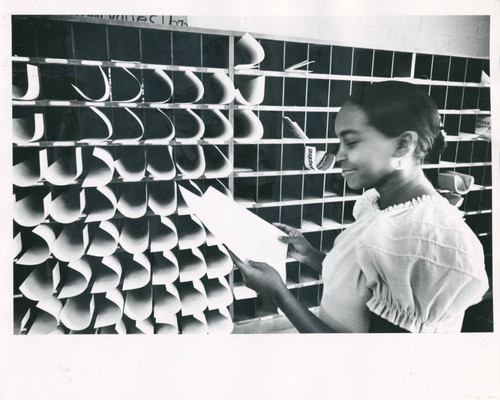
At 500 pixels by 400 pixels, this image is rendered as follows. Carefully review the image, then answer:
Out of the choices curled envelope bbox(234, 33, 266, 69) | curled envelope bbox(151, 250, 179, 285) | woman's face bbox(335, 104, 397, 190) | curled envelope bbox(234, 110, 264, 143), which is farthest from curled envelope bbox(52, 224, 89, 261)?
woman's face bbox(335, 104, 397, 190)

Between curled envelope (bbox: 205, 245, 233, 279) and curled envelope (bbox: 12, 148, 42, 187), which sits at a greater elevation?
curled envelope (bbox: 12, 148, 42, 187)

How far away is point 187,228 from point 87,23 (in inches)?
27.1

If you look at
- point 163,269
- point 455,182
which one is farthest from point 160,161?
point 455,182

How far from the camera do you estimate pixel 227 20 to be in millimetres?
1069

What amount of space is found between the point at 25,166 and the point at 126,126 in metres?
0.33

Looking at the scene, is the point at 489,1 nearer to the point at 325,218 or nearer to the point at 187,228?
the point at 325,218

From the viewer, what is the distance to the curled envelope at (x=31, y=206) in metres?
1.07

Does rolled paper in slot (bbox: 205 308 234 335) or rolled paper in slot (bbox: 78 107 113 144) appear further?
rolled paper in slot (bbox: 205 308 234 335)

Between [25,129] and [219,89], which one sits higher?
[219,89]

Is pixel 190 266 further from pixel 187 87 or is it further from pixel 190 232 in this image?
A: pixel 187 87

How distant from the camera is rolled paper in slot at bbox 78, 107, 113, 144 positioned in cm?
105

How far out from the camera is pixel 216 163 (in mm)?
1115

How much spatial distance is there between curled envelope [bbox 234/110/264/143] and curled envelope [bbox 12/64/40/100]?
1.97 feet

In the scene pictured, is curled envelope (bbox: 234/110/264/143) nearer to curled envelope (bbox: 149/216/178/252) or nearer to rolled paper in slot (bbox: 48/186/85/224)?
curled envelope (bbox: 149/216/178/252)
